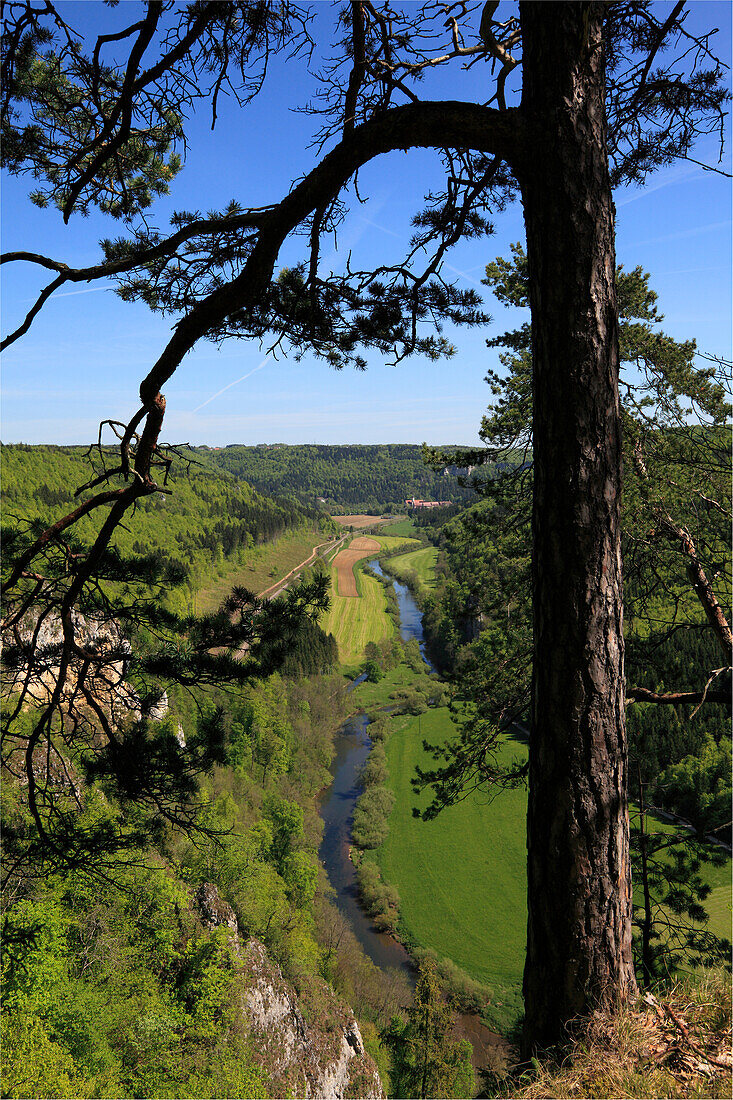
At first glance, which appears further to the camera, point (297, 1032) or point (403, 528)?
point (403, 528)

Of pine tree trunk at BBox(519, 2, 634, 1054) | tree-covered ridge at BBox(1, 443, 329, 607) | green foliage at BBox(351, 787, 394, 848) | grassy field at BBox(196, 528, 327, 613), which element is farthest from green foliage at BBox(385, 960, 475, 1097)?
grassy field at BBox(196, 528, 327, 613)

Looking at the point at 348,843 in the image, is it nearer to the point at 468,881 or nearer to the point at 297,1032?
the point at 468,881

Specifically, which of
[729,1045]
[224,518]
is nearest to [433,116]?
[729,1045]

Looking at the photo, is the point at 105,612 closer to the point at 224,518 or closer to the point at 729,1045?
the point at 729,1045

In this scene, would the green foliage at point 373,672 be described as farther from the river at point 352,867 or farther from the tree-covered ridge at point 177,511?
the tree-covered ridge at point 177,511

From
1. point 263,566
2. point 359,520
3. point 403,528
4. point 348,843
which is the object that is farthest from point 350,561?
point 348,843

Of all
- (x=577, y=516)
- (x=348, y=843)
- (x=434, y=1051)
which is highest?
(x=577, y=516)

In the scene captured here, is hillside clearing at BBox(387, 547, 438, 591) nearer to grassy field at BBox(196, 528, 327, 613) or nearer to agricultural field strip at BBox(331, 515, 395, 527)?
grassy field at BBox(196, 528, 327, 613)
